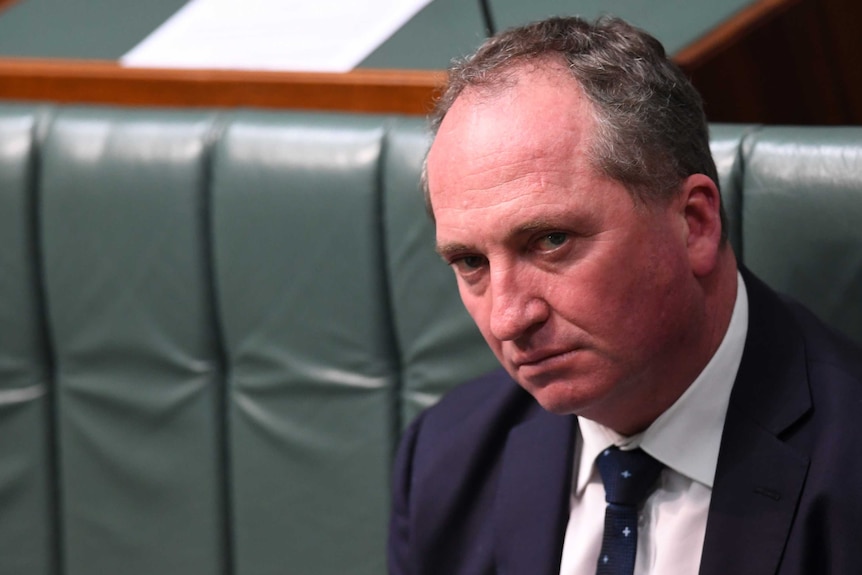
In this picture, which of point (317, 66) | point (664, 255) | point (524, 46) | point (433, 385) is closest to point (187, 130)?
point (317, 66)

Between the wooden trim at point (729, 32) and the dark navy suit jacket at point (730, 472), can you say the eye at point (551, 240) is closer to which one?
the dark navy suit jacket at point (730, 472)

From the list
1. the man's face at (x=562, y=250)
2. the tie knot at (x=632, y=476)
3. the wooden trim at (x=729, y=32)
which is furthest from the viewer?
the wooden trim at (x=729, y=32)

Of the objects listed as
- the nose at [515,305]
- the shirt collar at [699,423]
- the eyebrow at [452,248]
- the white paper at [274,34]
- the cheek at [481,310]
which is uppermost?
the white paper at [274,34]

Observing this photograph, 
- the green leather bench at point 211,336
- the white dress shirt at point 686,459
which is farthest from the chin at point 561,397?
the green leather bench at point 211,336

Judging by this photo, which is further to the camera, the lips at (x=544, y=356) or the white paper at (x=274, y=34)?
the white paper at (x=274, y=34)

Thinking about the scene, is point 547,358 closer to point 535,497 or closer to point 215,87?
point 535,497

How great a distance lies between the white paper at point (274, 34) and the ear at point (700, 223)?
77 cm

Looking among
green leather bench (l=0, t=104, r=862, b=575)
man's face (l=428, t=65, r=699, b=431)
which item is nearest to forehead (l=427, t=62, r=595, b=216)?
man's face (l=428, t=65, r=699, b=431)

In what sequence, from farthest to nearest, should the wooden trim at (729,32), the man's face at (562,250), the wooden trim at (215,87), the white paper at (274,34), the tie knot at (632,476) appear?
the white paper at (274,34) → the wooden trim at (215,87) → the wooden trim at (729,32) → the tie knot at (632,476) → the man's face at (562,250)

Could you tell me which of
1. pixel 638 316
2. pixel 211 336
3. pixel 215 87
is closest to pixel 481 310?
pixel 638 316

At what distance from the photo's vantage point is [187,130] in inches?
71.1

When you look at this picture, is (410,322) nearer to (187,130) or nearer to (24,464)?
(187,130)

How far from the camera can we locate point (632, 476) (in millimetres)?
1330

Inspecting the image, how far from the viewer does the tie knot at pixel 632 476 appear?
4.36 ft
